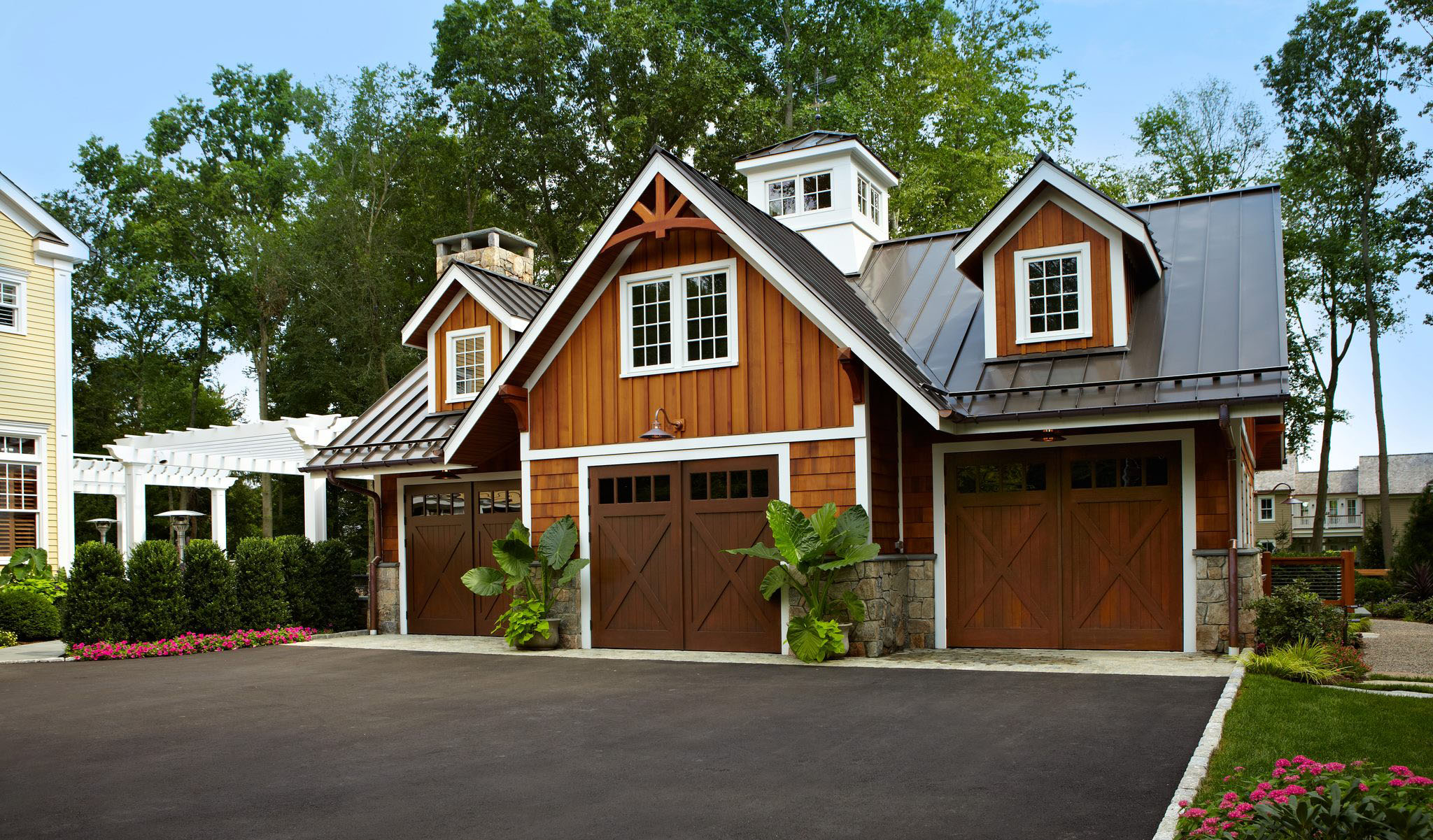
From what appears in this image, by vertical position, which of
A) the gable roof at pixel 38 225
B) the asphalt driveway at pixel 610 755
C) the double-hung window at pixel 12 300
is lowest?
the asphalt driveway at pixel 610 755

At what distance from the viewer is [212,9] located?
36875 mm

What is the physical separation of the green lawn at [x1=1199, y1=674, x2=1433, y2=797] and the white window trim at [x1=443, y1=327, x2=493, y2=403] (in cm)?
1095

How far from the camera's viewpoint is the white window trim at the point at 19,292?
19844 millimetres

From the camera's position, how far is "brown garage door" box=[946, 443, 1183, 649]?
38.5 feet

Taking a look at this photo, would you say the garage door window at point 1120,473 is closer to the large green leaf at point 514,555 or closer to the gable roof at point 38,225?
the large green leaf at point 514,555

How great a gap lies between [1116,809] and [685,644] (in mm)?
7829

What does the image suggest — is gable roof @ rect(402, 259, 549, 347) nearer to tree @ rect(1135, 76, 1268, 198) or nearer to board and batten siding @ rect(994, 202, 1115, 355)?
board and batten siding @ rect(994, 202, 1115, 355)

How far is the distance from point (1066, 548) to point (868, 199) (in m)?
6.97

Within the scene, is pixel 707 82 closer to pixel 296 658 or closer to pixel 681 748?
pixel 296 658

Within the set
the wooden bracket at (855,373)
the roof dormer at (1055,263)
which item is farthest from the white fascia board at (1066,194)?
the wooden bracket at (855,373)

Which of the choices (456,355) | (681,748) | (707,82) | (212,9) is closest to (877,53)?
(707,82)

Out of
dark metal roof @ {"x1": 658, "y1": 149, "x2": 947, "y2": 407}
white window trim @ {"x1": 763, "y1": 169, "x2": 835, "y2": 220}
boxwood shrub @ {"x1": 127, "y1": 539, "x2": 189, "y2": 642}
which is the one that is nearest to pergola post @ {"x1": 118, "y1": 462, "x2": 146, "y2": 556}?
boxwood shrub @ {"x1": 127, "y1": 539, "x2": 189, "y2": 642}

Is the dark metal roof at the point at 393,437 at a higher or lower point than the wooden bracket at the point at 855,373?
lower

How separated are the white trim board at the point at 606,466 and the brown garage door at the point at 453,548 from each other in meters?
1.98
